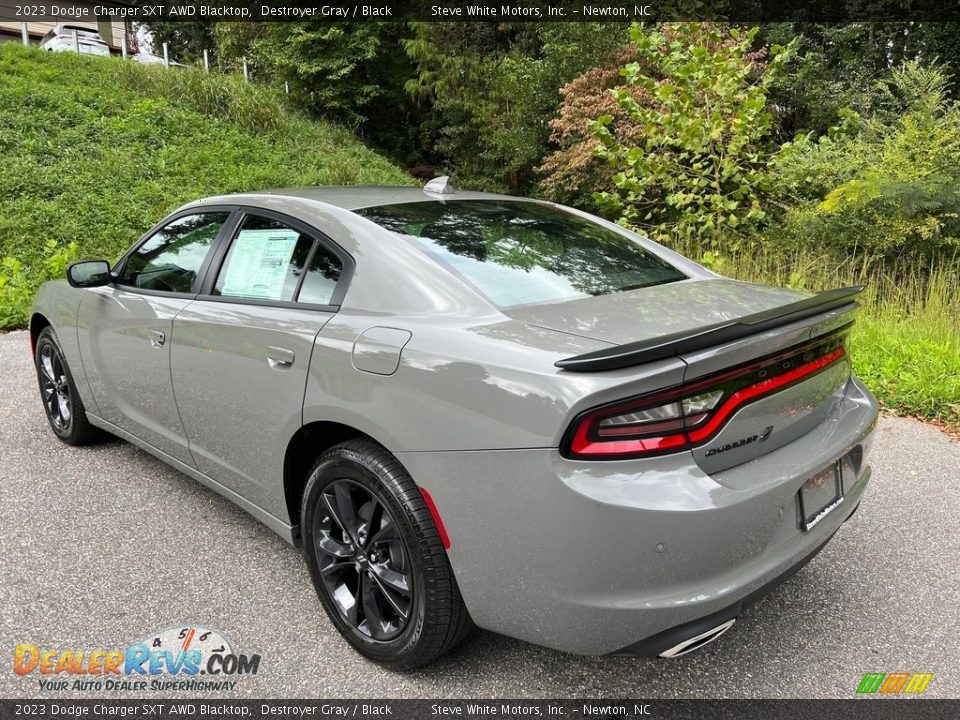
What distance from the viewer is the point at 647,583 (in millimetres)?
1697

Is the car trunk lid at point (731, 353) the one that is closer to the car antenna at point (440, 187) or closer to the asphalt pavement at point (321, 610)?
the asphalt pavement at point (321, 610)

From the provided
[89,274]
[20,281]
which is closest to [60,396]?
[89,274]

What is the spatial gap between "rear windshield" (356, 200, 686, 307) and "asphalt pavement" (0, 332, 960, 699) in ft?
3.30

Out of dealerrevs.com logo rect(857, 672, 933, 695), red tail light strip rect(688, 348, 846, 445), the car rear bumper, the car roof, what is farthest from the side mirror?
dealerrevs.com logo rect(857, 672, 933, 695)

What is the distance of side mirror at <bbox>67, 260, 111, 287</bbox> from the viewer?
3.41m

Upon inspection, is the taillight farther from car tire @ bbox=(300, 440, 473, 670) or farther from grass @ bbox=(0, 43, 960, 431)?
grass @ bbox=(0, 43, 960, 431)

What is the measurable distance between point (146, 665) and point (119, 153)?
13719mm

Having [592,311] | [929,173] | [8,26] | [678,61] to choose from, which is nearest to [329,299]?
[592,311]

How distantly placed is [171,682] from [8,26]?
108 ft

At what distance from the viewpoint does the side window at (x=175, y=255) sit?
303 cm

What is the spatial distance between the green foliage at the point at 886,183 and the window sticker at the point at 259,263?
7070mm

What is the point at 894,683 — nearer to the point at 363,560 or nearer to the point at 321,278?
the point at 363,560

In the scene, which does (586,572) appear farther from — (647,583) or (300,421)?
(300,421)

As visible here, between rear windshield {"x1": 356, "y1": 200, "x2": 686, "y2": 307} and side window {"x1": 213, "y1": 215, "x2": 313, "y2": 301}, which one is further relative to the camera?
side window {"x1": 213, "y1": 215, "x2": 313, "y2": 301}
